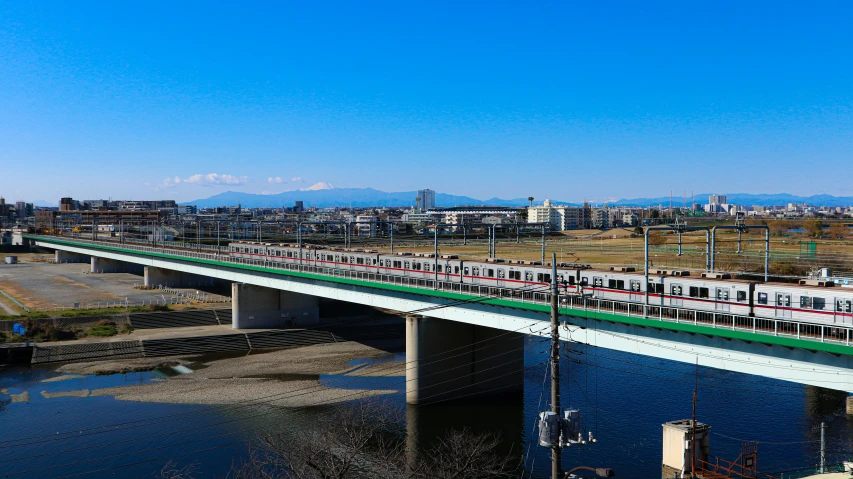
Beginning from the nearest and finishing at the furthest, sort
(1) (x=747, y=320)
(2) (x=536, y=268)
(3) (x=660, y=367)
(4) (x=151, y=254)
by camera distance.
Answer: (1) (x=747, y=320)
(2) (x=536, y=268)
(3) (x=660, y=367)
(4) (x=151, y=254)

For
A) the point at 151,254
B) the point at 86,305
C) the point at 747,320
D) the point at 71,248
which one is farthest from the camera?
the point at 71,248

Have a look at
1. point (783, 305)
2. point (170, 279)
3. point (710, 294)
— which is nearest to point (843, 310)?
point (783, 305)

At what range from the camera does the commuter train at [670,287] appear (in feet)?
96.2

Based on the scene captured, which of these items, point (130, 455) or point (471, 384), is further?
point (471, 384)

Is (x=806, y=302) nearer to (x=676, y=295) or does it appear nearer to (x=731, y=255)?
(x=676, y=295)

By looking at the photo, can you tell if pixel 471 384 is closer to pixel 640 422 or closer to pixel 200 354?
pixel 640 422

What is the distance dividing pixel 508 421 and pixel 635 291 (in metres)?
11.0

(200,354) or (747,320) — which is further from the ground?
Answer: (747,320)

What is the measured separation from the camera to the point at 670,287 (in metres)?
35.5

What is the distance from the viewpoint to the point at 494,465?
3222cm

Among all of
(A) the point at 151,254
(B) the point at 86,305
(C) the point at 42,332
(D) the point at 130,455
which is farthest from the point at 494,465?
(A) the point at 151,254

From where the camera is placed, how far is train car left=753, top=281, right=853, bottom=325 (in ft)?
93.6

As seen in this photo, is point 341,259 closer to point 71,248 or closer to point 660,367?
point 660,367

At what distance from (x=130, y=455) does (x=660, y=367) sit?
36.2 m
